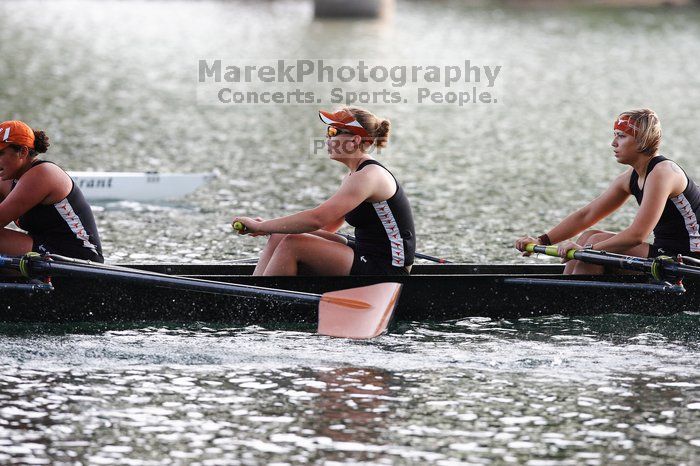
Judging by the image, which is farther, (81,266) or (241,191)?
(241,191)

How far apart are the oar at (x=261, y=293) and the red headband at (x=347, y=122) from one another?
1.31m

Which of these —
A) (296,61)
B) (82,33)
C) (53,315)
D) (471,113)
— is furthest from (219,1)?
(53,315)

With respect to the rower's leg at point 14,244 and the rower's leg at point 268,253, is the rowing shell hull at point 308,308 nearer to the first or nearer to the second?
the rower's leg at point 268,253

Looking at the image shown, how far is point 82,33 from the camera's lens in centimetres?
5472

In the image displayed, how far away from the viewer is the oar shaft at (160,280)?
34.2ft

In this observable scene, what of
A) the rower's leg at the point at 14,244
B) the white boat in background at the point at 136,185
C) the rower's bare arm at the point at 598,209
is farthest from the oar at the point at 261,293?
the white boat in background at the point at 136,185

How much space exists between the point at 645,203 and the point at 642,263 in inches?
20.6

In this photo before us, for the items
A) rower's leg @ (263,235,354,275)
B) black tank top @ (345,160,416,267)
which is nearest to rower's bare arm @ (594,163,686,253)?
black tank top @ (345,160,416,267)

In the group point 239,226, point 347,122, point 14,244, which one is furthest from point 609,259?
point 14,244

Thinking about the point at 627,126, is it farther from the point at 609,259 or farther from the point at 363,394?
the point at 363,394

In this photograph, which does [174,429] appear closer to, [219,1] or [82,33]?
[82,33]

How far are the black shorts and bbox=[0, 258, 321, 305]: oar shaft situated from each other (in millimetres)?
646

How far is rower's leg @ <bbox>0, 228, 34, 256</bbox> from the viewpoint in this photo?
35.9ft

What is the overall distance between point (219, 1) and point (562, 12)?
2225 centimetres
